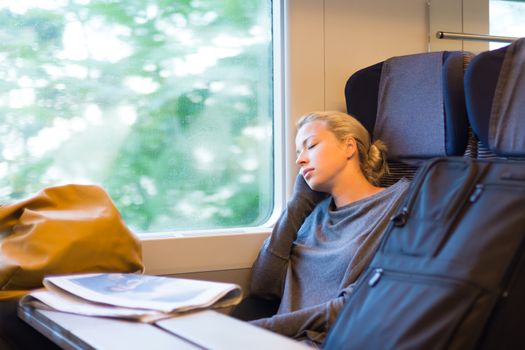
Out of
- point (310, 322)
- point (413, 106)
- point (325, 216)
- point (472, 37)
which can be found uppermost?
point (472, 37)

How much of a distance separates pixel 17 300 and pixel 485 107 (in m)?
1.39

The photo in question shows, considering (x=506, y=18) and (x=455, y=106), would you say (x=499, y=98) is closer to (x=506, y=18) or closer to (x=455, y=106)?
(x=455, y=106)

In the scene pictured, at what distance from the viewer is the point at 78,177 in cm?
228

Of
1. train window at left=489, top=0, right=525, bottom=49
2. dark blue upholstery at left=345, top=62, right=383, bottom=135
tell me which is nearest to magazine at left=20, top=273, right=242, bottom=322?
dark blue upholstery at left=345, top=62, right=383, bottom=135

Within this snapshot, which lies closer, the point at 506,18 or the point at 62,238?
the point at 62,238

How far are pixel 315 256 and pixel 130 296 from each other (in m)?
0.98

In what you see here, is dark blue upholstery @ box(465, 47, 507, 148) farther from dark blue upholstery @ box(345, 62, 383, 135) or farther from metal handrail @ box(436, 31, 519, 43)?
metal handrail @ box(436, 31, 519, 43)

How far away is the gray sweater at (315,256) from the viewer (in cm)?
194

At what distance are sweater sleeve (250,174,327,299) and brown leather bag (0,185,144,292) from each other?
54 centimetres

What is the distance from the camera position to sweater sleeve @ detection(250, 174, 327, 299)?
234 centimetres

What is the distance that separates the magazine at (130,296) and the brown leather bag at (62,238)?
155mm

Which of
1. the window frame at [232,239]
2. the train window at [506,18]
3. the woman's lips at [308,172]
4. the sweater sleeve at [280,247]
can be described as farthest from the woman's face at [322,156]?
the train window at [506,18]

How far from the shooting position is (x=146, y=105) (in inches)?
94.1

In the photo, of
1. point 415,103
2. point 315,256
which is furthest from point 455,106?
point 315,256
